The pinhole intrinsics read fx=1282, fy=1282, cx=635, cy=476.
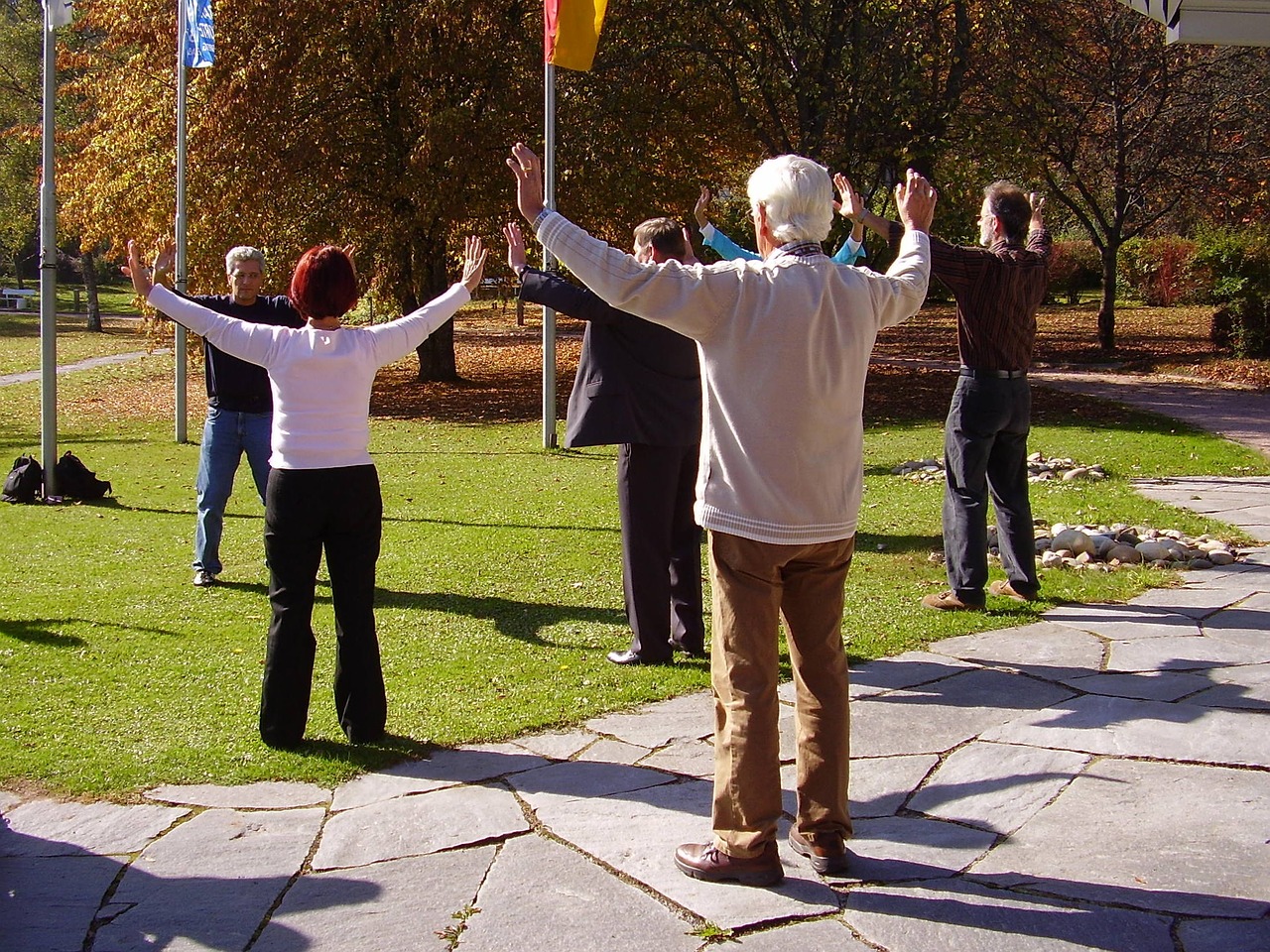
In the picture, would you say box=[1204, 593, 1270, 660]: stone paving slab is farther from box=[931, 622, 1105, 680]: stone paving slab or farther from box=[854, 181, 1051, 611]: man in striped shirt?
box=[854, 181, 1051, 611]: man in striped shirt

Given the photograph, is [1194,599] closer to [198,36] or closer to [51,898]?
[51,898]

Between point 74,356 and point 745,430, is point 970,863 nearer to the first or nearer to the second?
point 745,430

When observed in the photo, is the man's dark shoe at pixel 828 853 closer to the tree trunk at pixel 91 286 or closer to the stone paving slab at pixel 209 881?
the stone paving slab at pixel 209 881

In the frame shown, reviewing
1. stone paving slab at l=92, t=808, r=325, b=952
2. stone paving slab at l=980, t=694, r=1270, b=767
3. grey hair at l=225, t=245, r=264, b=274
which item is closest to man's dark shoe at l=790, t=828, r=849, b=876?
stone paving slab at l=980, t=694, r=1270, b=767

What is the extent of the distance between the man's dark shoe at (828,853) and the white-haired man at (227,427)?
4.80 metres

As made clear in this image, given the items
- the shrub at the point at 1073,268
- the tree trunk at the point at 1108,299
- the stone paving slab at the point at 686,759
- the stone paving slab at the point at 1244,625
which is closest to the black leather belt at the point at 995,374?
the stone paving slab at the point at 1244,625

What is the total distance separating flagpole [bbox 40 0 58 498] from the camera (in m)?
10.9

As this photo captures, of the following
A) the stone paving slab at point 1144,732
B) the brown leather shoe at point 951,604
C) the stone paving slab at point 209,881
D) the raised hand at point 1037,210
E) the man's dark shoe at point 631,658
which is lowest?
the stone paving slab at point 209,881

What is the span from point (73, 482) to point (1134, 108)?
1979cm

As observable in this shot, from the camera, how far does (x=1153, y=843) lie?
402 cm

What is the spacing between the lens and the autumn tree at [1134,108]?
21531 millimetres

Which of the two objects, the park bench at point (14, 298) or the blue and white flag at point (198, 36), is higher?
the blue and white flag at point (198, 36)

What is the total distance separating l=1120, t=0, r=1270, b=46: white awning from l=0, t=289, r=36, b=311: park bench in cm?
4998

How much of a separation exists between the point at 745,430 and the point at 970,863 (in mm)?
1521
